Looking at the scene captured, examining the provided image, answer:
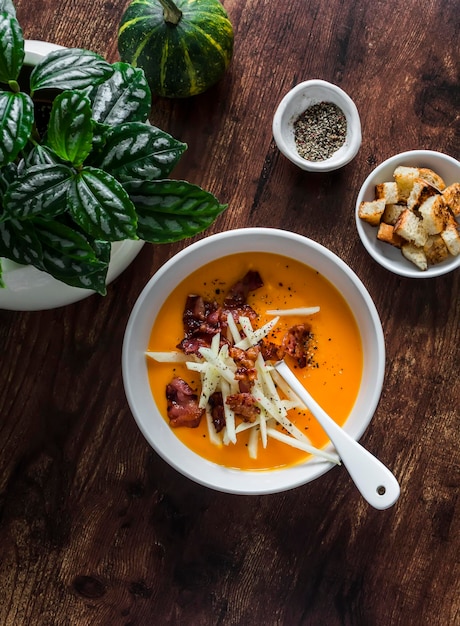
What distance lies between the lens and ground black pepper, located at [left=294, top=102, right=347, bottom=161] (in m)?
1.61

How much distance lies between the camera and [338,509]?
5.49 feet

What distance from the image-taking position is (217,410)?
5.16ft

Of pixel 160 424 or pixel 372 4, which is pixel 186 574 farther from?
pixel 372 4

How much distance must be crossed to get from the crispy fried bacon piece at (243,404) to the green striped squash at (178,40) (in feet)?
2.29

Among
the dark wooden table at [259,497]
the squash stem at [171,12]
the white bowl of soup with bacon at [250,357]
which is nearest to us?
the squash stem at [171,12]

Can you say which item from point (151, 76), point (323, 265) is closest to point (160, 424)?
point (323, 265)

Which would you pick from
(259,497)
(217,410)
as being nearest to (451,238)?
(217,410)

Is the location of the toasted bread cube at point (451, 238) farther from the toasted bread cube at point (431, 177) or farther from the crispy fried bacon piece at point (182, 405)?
the crispy fried bacon piece at point (182, 405)

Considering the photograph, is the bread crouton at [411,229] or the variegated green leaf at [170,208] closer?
the variegated green leaf at [170,208]

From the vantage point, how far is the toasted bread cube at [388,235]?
1.58 metres

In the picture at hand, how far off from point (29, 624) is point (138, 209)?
1.16m

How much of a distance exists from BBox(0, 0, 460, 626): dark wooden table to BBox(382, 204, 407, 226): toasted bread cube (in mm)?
84

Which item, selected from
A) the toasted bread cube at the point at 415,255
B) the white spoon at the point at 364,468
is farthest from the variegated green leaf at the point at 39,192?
the toasted bread cube at the point at 415,255

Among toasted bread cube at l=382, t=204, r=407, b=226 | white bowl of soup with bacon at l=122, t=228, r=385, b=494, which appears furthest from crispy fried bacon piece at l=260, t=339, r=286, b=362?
toasted bread cube at l=382, t=204, r=407, b=226
